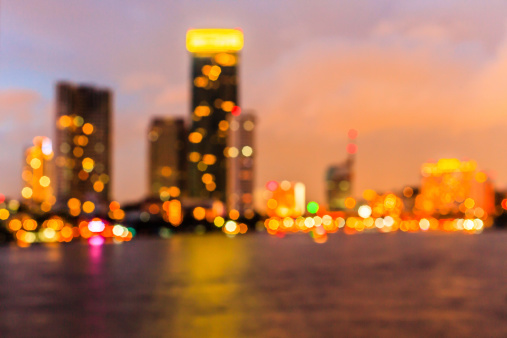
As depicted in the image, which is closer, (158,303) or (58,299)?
(158,303)

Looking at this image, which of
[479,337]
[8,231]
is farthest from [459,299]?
[8,231]

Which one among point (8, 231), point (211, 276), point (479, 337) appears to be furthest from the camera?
point (8, 231)

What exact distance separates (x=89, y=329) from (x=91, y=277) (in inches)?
1451

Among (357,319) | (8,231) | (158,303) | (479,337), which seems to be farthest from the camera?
(8,231)

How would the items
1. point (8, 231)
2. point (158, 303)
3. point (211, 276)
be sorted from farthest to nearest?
point (8, 231) → point (211, 276) → point (158, 303)

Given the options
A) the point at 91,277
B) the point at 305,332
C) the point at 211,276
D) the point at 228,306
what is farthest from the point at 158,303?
the point at 91,277

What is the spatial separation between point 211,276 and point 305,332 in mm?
34698

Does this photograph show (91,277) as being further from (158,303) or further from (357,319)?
(357,319)

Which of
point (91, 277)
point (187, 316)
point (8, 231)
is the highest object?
point (187, 316)

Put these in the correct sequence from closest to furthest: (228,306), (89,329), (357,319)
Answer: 1. (89,329)
2. (357,319)
3. (228,306)

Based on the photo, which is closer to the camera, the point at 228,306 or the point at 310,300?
the point at 228,306

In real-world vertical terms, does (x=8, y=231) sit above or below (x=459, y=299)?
below

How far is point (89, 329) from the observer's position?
3103 cm

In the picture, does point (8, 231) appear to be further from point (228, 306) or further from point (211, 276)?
point (228, 306)
